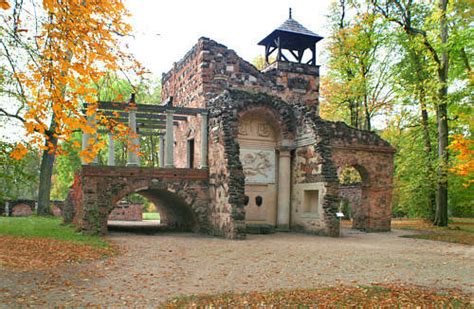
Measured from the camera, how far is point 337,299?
21.0 ft

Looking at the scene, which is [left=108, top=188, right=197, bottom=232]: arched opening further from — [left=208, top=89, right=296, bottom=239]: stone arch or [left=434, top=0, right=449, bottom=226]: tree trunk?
[left=434, top=0, right=449, bottom=226]: tree trunk

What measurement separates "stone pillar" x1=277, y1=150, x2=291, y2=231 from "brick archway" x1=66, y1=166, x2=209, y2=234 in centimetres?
343

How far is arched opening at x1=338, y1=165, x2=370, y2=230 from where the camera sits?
20.1 metres

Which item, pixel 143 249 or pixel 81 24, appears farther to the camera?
pixel 143 249

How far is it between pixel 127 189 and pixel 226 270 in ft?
24.0

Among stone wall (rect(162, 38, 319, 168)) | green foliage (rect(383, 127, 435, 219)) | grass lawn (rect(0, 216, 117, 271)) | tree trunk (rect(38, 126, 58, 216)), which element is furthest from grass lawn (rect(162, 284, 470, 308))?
tree trunk (rect(38, 126, 58, 216))

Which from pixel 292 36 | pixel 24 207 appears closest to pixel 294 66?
pixel 292 36

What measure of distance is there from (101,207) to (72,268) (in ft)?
20.8

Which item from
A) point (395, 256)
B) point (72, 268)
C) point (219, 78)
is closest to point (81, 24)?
point (72, 268)

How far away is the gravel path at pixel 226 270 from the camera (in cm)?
663

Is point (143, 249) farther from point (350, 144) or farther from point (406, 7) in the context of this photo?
point (406, 7)

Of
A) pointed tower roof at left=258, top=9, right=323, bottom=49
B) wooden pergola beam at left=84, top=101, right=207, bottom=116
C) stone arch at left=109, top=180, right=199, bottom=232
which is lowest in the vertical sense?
stone arch at left=109, top=180, right=199, bottom=232

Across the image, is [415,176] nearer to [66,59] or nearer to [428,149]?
[428,149]

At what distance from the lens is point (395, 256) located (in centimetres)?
1098
